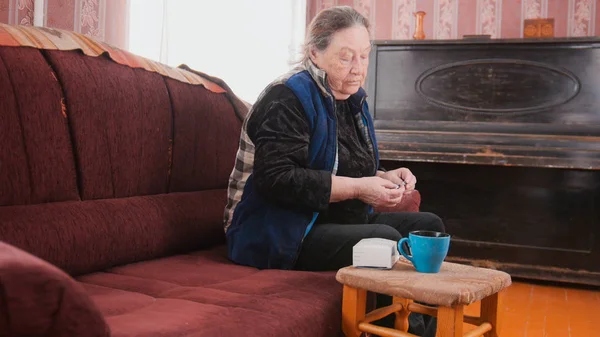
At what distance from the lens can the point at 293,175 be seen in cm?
149

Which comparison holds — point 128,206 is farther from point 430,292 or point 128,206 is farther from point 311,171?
point 430,292

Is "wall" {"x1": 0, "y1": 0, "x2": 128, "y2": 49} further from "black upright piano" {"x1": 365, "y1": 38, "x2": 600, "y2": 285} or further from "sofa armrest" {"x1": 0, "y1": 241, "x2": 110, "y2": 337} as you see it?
"black upright piano" {"x1": 365, "y1": 38, "x2": 600, "y2": 285}

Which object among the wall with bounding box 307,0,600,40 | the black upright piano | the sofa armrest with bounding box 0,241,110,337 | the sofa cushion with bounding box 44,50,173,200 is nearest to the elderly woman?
the sofa cushion with bounding box 44,50,173,200

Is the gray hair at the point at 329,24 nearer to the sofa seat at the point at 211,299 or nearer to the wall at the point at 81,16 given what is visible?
the sofa seat at the point at 211,299

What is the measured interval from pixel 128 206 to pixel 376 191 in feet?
2.16

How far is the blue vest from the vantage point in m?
1.55

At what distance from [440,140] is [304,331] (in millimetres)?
2282

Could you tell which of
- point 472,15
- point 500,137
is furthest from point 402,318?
point 472,15

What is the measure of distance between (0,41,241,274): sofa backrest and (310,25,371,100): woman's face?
49 cm

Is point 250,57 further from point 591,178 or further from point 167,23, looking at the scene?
point 591,178

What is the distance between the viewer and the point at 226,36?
3104 millimetres

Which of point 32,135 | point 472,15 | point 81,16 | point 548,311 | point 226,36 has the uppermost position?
point 472,15

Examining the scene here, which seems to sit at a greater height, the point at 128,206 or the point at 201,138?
the point at 201,138

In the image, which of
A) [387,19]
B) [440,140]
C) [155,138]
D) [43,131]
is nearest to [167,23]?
[155,138]
